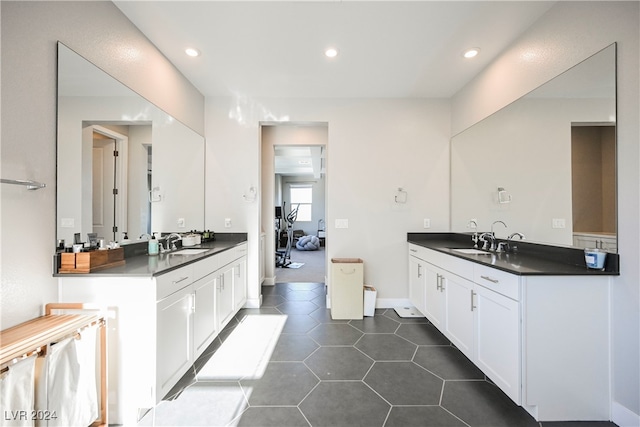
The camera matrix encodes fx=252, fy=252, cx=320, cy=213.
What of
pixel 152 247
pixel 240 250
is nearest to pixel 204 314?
pixel 152 247

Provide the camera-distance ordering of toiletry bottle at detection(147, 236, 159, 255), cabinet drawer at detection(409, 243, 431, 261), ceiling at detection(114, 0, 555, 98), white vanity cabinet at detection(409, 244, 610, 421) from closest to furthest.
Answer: white vanity cabinet at detection(409, 244, 610, 421)
ceiling at detection(114, 0, 555, 98)
toiletry bottle at detection(147, 236, 159, 255)
cabinet drawer at detection(409, 243, 431, 261)

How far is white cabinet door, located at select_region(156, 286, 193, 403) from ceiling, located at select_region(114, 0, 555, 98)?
219 cm

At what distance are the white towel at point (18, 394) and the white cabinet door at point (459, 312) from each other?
2.66 metres

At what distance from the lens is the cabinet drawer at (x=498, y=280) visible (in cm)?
160

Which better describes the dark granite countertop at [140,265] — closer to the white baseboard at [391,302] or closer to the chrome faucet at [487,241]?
the white baseboard at [391,302]

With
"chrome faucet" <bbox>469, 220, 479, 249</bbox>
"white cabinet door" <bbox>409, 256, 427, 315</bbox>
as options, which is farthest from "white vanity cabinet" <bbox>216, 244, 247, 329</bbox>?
"chrome faucet" <bbox>469, 220, 479, 249</bbox>

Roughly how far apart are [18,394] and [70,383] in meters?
0.22

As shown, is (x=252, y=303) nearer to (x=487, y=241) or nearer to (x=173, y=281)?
(x=173, y=281)

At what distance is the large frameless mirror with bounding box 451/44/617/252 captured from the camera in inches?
64.3

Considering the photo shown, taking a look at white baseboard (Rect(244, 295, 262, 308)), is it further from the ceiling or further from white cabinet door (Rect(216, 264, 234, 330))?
the ceiling

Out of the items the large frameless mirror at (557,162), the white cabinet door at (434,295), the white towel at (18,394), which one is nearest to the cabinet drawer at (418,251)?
the white cabinet door at (434,295)

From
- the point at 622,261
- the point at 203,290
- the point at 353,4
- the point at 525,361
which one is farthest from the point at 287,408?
the point at 353,4

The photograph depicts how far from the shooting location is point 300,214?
1075cm

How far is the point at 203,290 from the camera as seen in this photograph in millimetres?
2211
